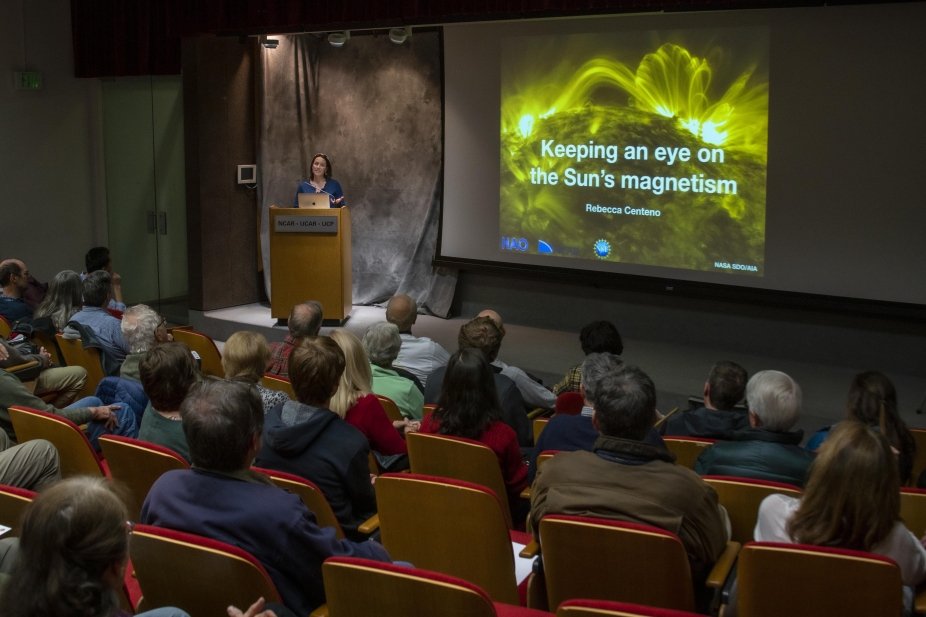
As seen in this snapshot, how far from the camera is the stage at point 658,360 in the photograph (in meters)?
6.01

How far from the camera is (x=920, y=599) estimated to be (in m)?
2.40

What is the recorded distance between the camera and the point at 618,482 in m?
2.47

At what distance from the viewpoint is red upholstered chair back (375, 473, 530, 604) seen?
2.62 meters

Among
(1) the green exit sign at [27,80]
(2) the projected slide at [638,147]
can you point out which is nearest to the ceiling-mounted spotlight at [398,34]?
(2) the projected slide at [638,147]

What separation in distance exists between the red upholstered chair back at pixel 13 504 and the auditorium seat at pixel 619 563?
53.9 inches

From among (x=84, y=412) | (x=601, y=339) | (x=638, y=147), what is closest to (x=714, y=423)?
(x=601, y=339)

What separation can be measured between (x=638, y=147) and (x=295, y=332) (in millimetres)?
3787

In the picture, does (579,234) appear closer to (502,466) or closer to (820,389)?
(820,389)

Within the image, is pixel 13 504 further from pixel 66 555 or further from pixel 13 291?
pixel 13 291

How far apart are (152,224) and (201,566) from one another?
8.09 m

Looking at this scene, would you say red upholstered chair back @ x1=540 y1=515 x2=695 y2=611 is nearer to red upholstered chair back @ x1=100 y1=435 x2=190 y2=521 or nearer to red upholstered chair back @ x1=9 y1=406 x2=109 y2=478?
red upholstered chair back @ x1=100 y1=435 x2=190 y2=521

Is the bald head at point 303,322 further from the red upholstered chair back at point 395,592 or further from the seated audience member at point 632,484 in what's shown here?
the red upholstered chair back at point 395,592

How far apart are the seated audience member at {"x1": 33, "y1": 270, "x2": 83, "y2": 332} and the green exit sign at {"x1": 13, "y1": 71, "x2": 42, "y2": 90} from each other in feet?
15.2

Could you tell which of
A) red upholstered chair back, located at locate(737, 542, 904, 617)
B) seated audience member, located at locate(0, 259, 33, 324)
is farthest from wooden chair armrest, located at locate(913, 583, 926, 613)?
seated audience member, located at locate(0, 259, 33, 324)
